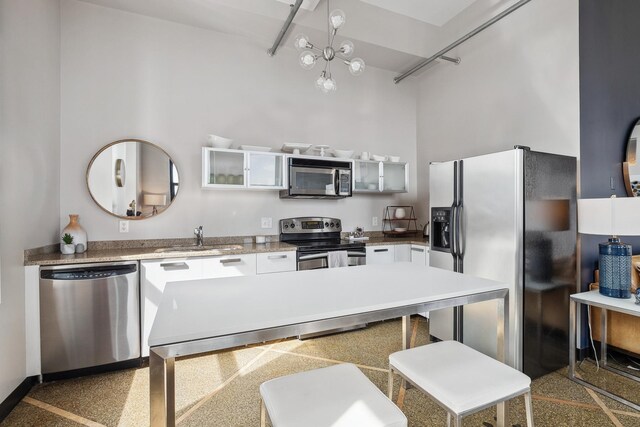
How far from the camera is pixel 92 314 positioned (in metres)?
2.30

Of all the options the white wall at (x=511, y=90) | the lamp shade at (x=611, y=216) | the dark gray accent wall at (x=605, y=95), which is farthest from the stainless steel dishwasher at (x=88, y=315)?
the dark gray accent wall at (x=605, y=95)

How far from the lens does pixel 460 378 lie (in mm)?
1202

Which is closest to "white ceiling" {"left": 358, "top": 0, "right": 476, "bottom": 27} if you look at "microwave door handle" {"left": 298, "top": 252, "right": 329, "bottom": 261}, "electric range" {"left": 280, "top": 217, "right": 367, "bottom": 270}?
"electric range" {"left": 280, "top": 217, "right": 367, "bottom": 270}

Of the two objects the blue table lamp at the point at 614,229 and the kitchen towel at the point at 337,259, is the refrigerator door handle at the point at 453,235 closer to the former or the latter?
the blue table lamp at the point at 614,229

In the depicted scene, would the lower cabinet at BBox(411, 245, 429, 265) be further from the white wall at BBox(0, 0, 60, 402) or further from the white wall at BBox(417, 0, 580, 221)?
the white wall at BBox(0, 0, 60, 402)

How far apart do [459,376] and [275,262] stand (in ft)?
6.61

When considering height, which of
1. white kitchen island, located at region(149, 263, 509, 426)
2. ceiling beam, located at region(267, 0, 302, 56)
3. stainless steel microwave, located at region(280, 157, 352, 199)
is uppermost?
ceiling beam, located at region(267, 0, 302, 56)

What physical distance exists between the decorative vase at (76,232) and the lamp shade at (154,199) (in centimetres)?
57

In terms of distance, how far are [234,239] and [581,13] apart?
3.87 m

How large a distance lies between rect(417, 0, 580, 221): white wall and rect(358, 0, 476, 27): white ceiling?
421 millimetres

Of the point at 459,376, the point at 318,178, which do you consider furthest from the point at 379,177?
the point at 459,376

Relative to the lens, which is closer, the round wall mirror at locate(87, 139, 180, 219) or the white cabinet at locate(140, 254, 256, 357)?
the white cabinet at locate(140, 254, 256, 357)

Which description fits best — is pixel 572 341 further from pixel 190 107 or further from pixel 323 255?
pixel 190 107

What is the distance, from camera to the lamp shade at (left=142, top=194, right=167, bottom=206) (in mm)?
3041
